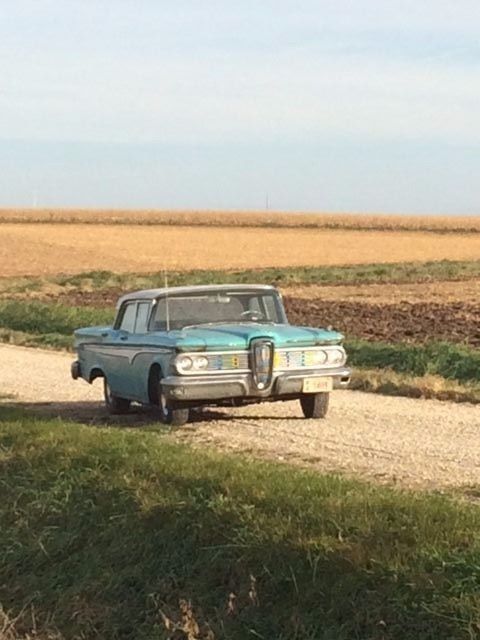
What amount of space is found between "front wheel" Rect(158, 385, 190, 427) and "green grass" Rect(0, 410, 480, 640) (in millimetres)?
1887

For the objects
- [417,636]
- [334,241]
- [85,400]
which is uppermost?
[417,636]

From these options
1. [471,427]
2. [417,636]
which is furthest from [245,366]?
[417,636]

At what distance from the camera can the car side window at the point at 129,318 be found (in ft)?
44.2

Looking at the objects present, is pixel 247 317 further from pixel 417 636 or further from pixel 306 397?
pixel 417 636

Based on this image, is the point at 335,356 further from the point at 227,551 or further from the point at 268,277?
the point at 268,277

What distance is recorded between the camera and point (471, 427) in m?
12.3

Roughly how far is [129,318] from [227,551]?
20.0 feet

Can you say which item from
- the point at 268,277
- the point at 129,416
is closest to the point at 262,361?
the point at 129,416

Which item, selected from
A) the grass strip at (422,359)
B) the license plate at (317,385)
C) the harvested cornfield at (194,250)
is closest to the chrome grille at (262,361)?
the license plate at (317,385)

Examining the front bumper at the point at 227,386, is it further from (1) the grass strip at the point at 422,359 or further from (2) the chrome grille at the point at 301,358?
(1) the grass strip at the point at 422,359

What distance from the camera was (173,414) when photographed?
1245cm

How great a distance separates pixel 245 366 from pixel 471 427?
2.33 meters

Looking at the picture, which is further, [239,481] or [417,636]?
[239,481]

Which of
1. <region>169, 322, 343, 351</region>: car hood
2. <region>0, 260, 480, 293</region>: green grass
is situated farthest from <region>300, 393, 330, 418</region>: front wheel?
<region>0, 260, 480, 293</region>: green grass
